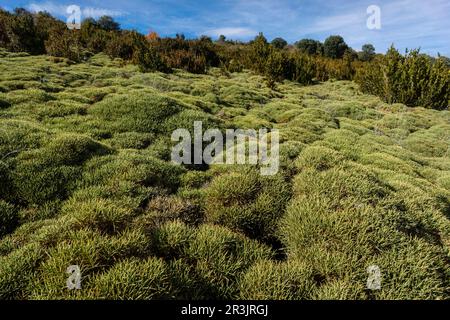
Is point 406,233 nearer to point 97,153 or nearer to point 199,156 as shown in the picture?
point 199,156

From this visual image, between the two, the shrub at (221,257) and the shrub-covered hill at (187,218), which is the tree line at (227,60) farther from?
the shrub at (221,257)

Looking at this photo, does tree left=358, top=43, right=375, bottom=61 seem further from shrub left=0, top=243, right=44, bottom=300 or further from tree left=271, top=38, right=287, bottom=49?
shrub left=0, top=243, right=44, bottom=300

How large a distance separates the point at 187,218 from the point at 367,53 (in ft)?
308

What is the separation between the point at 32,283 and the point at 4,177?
4527 millimetres

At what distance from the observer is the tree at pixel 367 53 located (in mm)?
80713

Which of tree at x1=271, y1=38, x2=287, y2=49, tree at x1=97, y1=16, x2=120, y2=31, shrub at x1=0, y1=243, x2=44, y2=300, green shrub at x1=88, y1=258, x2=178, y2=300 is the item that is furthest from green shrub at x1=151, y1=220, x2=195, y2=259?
tree at x1=271, y1=38, x2=287, y2=49

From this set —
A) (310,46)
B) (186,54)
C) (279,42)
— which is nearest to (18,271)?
(186,54)

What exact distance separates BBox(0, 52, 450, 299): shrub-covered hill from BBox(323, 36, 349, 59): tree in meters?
77.5

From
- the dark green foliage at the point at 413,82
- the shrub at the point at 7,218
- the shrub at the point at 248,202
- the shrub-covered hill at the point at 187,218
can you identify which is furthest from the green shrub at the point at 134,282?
the dark green foliage at the point at 413,82

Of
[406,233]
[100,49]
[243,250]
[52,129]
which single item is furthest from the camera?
[100,49]

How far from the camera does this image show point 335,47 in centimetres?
8256

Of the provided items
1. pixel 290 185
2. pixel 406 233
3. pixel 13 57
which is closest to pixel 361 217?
pixel 406 233

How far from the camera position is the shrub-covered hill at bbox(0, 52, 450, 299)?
4469 mm

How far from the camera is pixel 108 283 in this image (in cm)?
400
